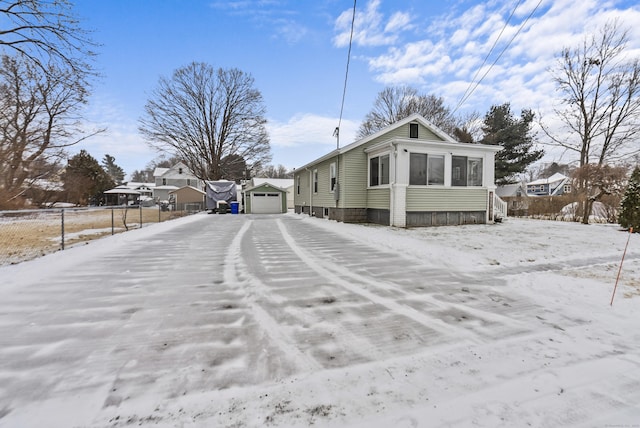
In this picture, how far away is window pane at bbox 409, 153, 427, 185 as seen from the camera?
36.0 feet

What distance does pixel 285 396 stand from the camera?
1766 mm

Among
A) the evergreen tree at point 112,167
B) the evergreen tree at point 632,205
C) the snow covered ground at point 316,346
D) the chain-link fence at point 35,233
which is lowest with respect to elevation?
the snow covered ground at point 316,346

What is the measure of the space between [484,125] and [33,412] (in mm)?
35006

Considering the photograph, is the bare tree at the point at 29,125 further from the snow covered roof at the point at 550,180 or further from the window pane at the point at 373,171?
the snow covered roof at the point at 550,180

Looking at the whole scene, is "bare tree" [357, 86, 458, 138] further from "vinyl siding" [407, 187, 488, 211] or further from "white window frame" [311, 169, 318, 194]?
"vinyl siding" [407, 187, 488, 211]

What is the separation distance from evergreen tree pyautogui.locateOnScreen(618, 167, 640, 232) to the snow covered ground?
23.1ft

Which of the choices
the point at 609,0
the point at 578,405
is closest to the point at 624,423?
the point at 578,405

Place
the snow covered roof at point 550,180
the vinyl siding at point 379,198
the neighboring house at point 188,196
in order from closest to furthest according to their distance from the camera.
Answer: the vinyl siding at point 379,198 < the neighboring house at point 188,196 < the snow covered roof at point 550,180

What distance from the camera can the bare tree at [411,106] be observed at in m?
29.3

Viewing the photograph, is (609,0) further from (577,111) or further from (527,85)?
(577,111)

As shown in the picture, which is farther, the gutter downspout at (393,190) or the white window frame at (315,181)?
the white window frame at (315,181)

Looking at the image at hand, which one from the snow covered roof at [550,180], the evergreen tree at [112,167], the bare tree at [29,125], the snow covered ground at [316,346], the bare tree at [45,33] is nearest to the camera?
the snow covered ground at [316,346]

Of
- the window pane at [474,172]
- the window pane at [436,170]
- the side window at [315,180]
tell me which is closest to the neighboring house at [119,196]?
the side window at [315,180]

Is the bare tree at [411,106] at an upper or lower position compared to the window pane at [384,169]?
upper
